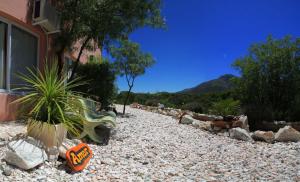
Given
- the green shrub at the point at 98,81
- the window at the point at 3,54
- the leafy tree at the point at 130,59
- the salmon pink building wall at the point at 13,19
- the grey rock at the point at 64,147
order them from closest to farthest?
1. the grey rock at the point at 64,147
2. the salmon pink building wall at the point at 13,19
3. the window at the point at 3,54
4. the green shrub at the point at 98,81
5. the leafy tree at the point at 130,59

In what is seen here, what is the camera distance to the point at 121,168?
4.34 meters

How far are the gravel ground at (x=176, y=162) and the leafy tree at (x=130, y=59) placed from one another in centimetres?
452

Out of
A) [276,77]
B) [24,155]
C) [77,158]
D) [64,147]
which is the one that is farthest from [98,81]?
[276,77]

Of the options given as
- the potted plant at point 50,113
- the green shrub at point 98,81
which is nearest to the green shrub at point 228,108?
the green shrub at point 98,81

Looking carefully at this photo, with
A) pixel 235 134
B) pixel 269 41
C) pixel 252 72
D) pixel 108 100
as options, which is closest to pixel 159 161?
pixel 235 134

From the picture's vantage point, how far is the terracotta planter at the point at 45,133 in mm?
4047

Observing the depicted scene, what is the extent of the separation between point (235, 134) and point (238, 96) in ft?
16.3

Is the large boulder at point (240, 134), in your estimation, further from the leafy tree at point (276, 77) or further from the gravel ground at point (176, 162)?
the leafy tree at point (276, 77)

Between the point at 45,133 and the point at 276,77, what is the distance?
10222 millimetres

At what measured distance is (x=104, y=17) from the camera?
6477 millimetres

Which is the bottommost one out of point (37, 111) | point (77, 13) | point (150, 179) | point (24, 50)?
point (150, 179)

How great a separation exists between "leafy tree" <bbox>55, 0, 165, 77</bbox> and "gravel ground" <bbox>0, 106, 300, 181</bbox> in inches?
103

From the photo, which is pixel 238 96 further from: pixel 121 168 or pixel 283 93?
pixel 121 168

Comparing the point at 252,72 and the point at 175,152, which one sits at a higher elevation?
the point at 252,72
